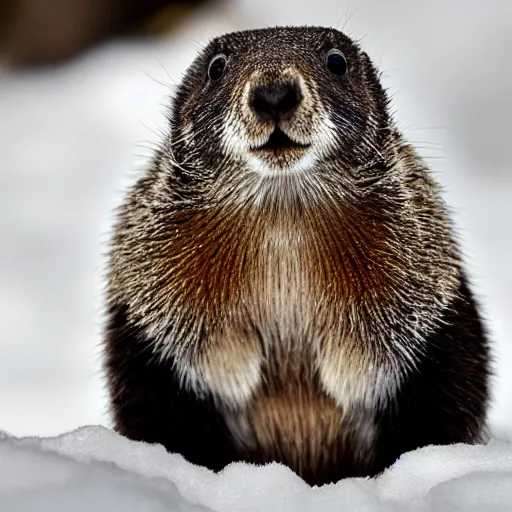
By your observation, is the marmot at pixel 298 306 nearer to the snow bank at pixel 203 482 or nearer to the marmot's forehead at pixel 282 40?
the marmot's forehead at pixel 282 40

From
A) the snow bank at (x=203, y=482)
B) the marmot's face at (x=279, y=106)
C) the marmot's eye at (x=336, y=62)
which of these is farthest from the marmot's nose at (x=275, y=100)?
the snow bank at (x=203, y=482)

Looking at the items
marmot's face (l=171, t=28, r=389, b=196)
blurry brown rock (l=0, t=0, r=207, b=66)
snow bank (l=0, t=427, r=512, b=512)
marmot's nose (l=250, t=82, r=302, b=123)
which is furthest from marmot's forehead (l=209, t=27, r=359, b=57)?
blurry brown rock (l=0, t=0, r=207, b=66)

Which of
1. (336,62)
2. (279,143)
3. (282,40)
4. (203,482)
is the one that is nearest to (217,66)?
(282,40)

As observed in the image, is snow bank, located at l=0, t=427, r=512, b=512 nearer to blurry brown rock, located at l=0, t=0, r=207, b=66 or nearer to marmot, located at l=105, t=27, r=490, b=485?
marmot, located at l=105, t=27, r=490, b=485

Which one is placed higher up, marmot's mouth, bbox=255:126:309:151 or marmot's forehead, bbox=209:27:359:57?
marmot's forehead, bbox=209:27:359:57

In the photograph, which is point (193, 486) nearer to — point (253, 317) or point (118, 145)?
point (253, 317)

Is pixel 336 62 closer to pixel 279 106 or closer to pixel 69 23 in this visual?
pixel 279 106
